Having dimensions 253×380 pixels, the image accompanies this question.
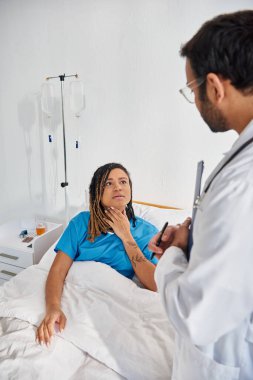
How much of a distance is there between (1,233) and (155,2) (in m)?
2.11

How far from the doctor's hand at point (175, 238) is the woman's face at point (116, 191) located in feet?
2.03

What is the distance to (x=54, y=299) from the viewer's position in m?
1.20

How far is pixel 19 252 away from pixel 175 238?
1.55m

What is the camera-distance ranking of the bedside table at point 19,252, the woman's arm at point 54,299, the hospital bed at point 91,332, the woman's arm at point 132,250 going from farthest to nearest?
the bedside table at point 19,252 < the woman's arm at point 132,250 < the woman's arm at point 54,299 < the hospital bed at point 91,332

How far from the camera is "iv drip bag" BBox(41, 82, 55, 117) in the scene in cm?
221

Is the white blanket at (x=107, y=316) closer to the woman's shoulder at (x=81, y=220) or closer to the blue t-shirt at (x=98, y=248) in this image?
the blue t-shirt at (x=98, y=248)

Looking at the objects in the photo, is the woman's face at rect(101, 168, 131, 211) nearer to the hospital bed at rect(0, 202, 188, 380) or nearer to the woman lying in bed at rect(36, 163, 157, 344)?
the woman lying in bed at rect(36, 163, 157, 344)

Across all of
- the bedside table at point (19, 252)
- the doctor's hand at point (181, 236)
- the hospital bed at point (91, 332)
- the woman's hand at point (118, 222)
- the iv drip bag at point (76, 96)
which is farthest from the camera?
the iv drip bag at point (76, 96)

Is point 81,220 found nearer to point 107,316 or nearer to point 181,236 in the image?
point 107,316

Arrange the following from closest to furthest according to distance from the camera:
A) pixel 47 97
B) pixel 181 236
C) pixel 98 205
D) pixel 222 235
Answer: pixel 222 235 → pixel 181 236 → pixel 98 205 → pixel 47 97

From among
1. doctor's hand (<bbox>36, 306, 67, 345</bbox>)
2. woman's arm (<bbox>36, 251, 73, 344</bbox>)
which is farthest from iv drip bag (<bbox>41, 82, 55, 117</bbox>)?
doctor's hand (<bbox>36, 306, 67, 345</bbox>)

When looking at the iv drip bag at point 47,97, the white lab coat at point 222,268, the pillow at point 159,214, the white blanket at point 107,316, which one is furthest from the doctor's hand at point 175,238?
the iv drip bag at point 47,97

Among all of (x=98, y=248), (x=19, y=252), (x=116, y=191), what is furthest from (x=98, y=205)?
(x=19, y=252)

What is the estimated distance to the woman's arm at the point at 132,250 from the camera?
1.31 m
